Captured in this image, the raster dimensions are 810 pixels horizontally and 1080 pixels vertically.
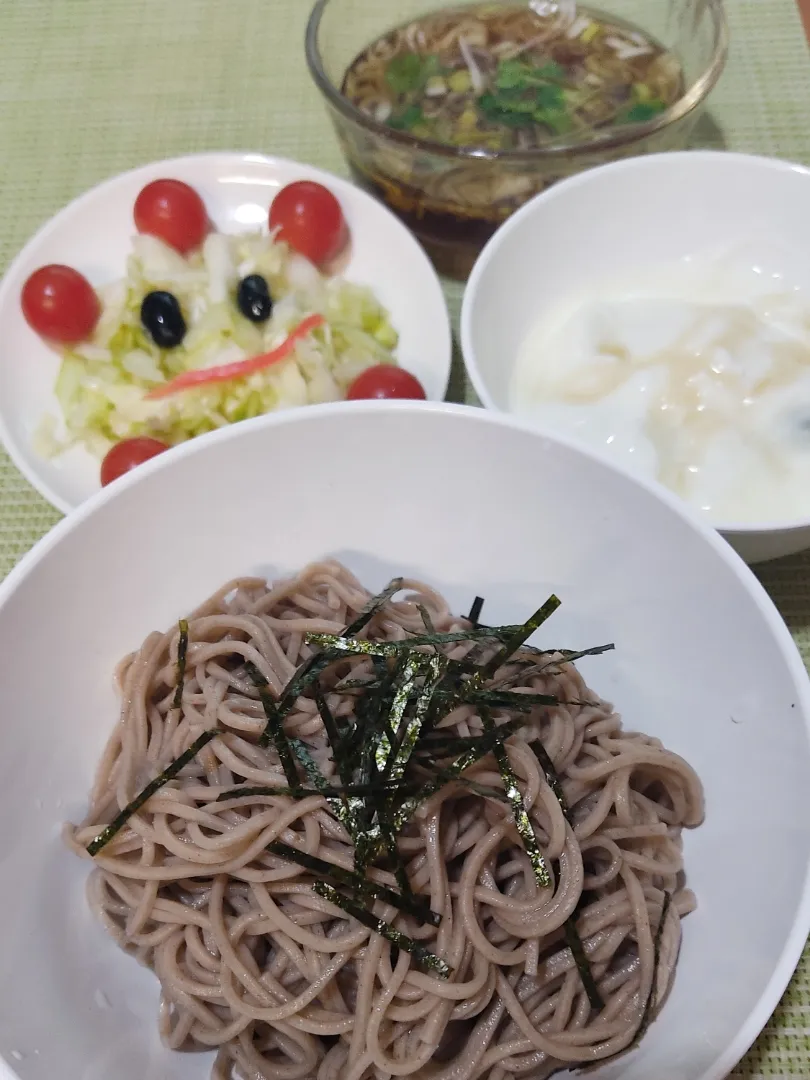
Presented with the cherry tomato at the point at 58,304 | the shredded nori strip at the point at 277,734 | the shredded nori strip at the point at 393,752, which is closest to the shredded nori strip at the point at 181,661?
the shredded nori strip at the point at 393,752

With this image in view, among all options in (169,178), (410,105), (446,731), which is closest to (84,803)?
(446,731)

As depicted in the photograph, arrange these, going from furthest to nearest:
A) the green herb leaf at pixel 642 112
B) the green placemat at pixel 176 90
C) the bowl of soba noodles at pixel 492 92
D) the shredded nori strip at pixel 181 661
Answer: the green placemat at pixel 176 90
the green herb leaf at pixel 642 112
the bowl of soba noodles at pixel 492 92
the shredded nori strip at pixel 181 661

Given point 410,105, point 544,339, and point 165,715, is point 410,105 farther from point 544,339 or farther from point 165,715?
point 165,715

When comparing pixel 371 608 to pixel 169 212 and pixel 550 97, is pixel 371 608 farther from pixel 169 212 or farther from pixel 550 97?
pixel 550 97

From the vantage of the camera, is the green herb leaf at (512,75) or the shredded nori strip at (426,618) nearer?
the shredded nori strip at (426,618)

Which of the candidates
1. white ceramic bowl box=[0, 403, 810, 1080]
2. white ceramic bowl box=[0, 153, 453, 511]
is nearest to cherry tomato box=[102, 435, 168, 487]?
white ceramic bowl box=[0, 153, 453, 511]

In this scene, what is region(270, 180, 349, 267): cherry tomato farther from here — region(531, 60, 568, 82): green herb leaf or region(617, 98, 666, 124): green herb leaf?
region(617, 98, 666, 124): green herb leaf

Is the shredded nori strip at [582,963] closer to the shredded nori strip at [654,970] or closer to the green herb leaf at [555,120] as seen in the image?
the shredded nori strip at [654,970]
